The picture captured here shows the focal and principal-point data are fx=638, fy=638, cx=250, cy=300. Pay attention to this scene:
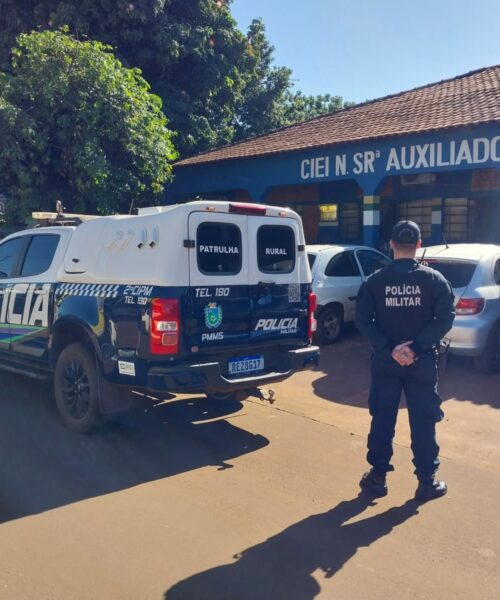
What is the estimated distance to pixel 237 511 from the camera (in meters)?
4.19

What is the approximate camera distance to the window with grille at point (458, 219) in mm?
14266

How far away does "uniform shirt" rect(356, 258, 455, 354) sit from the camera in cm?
428

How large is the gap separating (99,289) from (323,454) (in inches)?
93.3

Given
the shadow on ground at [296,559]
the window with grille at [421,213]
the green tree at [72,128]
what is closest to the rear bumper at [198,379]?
the shadow on ground at [296,559]

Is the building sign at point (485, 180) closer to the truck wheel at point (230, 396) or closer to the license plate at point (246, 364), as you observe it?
the truck wheel at point (230, 396)

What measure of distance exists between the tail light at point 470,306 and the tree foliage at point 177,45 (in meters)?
12.3

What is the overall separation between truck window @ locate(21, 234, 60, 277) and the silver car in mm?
4260

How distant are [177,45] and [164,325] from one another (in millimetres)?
13987

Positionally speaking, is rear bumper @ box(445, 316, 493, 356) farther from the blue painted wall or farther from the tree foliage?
the tree foliage

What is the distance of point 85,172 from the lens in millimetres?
12305

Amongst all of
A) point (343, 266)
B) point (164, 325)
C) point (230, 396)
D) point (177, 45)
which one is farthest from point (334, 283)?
point (177, 45)

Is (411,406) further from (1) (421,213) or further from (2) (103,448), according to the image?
(1) (421,213)

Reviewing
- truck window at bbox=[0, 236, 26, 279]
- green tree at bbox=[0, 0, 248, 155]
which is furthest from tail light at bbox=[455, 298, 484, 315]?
green tree at bbox=[0, 0, 248, 155]

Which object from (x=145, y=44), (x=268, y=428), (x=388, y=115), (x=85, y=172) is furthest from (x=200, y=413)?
(x=145, y=44)
